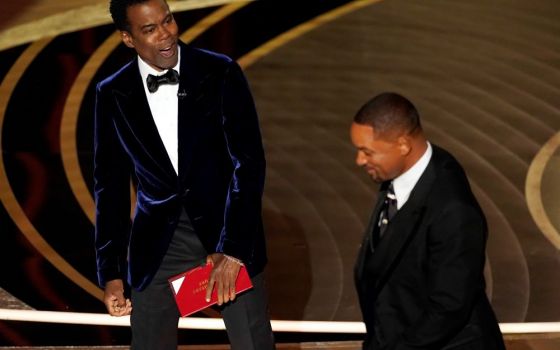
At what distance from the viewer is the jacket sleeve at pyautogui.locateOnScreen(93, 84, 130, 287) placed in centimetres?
356

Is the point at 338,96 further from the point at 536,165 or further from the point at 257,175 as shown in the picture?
the point at 257,175

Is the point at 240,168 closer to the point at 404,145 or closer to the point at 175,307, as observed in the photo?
the point at 175,307

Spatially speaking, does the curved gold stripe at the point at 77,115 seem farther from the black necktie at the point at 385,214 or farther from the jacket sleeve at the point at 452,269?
the jacket sleeve at the point at 452,269

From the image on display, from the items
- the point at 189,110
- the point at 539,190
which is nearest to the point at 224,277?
the point at 189,110

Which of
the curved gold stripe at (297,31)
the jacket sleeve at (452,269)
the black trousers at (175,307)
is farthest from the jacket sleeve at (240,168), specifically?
the curved gold stripe at (297,31)

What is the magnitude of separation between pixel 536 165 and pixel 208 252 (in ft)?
12.6

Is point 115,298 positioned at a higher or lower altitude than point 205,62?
lower

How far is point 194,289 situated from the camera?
11.3 feet

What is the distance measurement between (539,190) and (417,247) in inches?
152

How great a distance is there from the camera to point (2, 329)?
5.13 metres

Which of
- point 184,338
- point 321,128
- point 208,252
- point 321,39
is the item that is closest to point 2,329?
point 184,338

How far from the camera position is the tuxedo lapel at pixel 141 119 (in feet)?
11.4

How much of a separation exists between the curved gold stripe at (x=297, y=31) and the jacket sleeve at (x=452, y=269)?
614 centimetres

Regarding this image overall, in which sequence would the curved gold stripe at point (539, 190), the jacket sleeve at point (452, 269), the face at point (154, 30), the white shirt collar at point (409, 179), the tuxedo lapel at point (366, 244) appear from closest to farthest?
the jacket sleeve at point (452, 269) → the white shirt collar at point (409, 179) → the tuxedo lapel at point (366, 244) → the face at point (154, 30) → the curved gold stripe at point (539, 190)
